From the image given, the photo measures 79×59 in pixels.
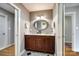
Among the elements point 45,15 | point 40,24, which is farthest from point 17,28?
point 45,15

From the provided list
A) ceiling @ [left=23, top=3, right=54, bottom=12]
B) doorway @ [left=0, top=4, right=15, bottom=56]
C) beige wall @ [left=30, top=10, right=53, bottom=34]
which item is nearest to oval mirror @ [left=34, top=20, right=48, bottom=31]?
beige wall @ [left=30, top=10, right=53, bottom=34]

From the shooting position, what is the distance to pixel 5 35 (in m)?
2.74

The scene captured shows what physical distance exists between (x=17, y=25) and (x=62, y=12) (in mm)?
1290

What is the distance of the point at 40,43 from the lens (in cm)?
298

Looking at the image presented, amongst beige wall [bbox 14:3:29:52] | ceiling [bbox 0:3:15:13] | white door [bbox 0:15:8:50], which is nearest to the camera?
ceiling [bbox 0:3:15:13]

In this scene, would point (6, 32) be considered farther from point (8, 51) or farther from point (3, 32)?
point (8, 51)

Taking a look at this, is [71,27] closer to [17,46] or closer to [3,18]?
[17,46]

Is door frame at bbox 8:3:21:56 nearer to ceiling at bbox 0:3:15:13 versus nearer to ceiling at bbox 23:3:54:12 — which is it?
ceiling at bbox 0:3:15:13

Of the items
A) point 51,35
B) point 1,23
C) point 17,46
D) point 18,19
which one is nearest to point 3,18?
point 1,23

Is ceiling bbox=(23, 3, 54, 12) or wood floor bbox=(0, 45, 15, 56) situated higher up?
ceiling bbox=(23, 3, 54, 12)

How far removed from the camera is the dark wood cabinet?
284 cm

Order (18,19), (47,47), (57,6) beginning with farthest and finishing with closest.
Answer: (47,47)
(18,19)
(57,6)

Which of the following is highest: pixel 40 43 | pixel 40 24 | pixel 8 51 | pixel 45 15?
pixel 45 15

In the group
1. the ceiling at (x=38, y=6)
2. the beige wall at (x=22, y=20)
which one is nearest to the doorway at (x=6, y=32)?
the beige wall at (x=22, y=20)
